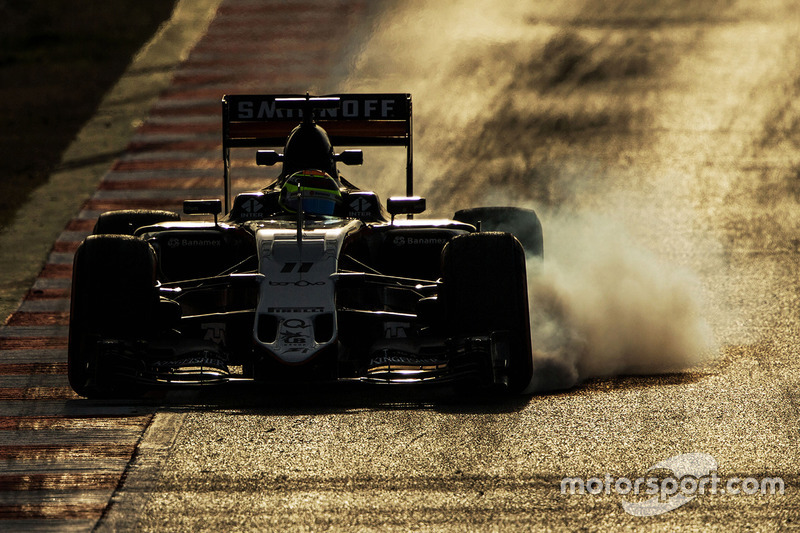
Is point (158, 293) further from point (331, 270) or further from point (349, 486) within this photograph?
point (349, 486)

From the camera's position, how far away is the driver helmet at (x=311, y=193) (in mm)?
10414

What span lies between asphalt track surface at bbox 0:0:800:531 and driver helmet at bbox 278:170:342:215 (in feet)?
6.20

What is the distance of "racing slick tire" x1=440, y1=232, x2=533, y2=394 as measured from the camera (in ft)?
28.4

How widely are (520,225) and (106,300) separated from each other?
405 cm

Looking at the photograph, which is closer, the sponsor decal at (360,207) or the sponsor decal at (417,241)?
the sponsor decal at (417,241)

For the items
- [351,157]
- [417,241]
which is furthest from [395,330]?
[351,157]

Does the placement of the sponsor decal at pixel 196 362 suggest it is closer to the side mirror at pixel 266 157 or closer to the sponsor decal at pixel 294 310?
the sponsor decal at pixel 294 310

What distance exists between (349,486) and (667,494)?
1714 millimetres

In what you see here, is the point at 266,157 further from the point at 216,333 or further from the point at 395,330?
the point at 395,330

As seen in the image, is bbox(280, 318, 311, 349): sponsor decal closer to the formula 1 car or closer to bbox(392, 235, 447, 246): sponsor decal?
the formula 1 car

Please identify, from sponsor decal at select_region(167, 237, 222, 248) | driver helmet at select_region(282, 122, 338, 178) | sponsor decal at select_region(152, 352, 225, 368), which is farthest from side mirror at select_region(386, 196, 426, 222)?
sponsor decal at select_region(152, 352, 225, 368)

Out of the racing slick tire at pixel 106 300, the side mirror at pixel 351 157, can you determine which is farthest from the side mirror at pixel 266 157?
the racing slick tire at pixel 106 300

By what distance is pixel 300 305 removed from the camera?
8656 millimetres

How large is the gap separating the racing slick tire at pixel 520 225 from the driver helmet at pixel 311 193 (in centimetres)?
144
